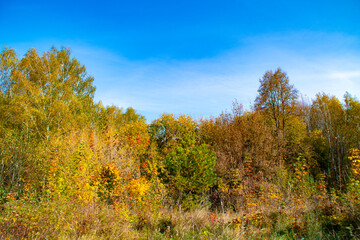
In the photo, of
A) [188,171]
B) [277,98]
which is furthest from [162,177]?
[277,98]

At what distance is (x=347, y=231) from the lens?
5.46 metres

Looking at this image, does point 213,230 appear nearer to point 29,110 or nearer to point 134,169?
point 134,169

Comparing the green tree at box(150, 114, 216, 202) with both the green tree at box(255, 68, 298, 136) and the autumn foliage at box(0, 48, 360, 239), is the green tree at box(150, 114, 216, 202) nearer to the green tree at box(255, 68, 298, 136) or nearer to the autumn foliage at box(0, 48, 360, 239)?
the autumn foliage at box(0, 48, 360, 239)

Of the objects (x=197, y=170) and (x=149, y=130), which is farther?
(x=149, y=130)

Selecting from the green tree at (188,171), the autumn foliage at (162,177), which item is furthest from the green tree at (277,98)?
the green tree at (188,171)

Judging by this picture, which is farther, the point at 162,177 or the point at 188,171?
the point at 162,177

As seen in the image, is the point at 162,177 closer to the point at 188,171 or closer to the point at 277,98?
the point at 188,171

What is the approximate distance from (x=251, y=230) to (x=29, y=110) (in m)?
16.1

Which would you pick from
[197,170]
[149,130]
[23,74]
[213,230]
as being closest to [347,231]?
[213,230]

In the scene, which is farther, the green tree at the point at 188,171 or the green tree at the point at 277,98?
the green tree at the point at 277,98

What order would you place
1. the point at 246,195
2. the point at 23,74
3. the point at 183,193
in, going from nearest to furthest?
the point at 246,195
the point at 183,193
the point at 23,74

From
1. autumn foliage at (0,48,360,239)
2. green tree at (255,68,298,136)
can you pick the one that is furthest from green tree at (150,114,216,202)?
green tree at (255,68,298,136)

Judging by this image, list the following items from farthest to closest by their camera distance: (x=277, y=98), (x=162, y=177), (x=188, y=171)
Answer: (x=277, y=98) < (x=162, y=177) < (x=188, y=171)

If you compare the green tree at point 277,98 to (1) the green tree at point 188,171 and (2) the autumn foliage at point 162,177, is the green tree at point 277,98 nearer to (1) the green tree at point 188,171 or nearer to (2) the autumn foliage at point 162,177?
(2) the autumn foliage at point 162,177
